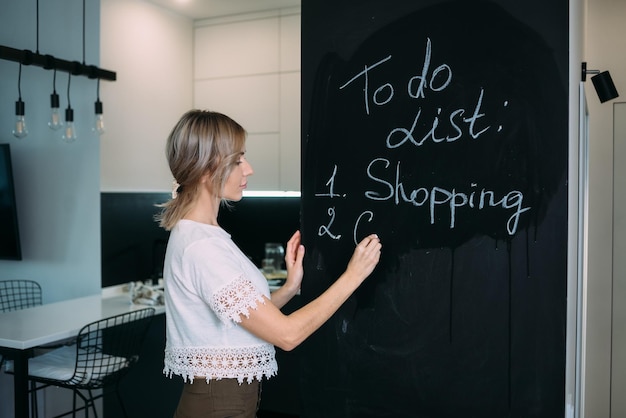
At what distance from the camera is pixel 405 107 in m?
1.35

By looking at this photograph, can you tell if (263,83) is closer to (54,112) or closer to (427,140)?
(54,112)

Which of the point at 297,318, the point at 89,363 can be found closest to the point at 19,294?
the point at 89,363

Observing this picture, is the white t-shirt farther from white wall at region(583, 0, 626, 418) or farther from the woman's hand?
white wall at region(583, 0, 626, 418)

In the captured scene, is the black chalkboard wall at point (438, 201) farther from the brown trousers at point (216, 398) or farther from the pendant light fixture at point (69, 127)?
the pendant light fixture at point (69, 127)

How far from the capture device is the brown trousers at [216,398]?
138 centimetres

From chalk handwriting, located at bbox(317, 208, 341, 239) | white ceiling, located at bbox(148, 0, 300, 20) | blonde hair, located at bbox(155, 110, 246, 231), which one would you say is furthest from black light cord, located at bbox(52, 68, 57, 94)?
chalk handwriting, located at bbox(317, 208, 341, 239)

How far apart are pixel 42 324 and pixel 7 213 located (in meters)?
1.11

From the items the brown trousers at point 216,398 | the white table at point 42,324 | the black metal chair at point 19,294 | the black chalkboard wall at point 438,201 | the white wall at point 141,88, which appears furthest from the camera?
the black metal chair at point 19,294

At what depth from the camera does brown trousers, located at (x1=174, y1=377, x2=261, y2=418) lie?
A: 1.38 meters

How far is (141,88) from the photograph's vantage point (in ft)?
12.2

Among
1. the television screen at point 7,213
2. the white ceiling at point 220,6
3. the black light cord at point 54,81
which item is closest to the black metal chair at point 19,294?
the television screen at point 7,213

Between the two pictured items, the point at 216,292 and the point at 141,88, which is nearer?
the point at 216,292

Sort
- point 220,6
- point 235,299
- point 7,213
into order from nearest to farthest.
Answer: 1. point 235,299
2. point 7,213
3. point 220,6

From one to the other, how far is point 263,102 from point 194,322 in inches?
108
